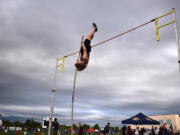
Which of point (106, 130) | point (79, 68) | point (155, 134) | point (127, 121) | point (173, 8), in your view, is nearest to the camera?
point (79, 68)

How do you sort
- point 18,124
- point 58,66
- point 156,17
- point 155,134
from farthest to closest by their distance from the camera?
point 18,124 → point 155,134 → point 58,66 → point 156,17

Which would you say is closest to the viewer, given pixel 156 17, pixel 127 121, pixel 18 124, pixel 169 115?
pixel 156 17

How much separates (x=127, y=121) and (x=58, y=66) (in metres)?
8.22

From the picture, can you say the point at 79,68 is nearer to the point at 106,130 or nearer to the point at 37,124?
the point at 106,130

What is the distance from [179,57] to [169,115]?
35372 millimetres

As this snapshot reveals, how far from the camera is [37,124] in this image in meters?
69.1

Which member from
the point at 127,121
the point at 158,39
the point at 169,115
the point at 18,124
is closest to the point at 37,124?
the point at 18,124

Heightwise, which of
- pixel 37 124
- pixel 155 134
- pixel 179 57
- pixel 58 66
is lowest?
pixel 37 124

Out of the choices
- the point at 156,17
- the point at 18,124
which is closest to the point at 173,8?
the point at 156,17

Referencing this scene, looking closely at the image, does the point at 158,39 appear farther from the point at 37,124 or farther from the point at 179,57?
the point at 37,124

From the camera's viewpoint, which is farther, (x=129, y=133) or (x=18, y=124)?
(x=18, y=124)

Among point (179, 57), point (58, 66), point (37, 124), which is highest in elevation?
point (58, 66)

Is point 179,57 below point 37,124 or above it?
above

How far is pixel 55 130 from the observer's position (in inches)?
372
